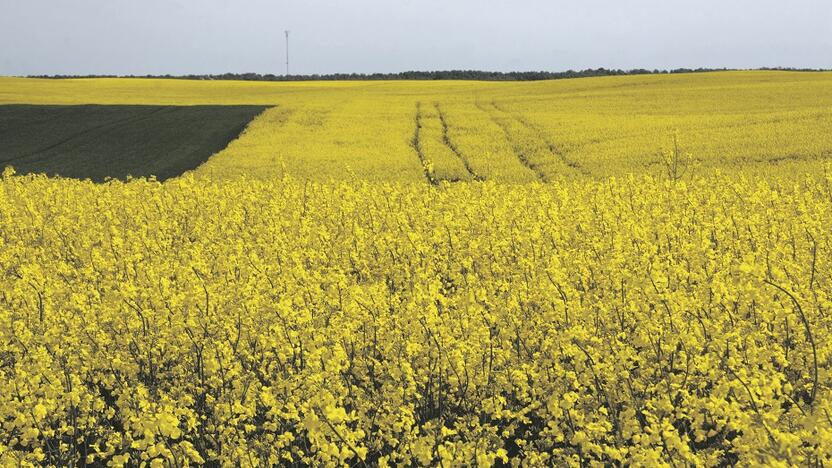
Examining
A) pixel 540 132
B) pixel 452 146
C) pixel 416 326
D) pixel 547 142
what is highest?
pixel 540 132

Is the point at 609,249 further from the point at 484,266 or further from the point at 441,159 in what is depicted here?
the point at 441,159

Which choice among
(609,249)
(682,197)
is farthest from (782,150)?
(609,249)

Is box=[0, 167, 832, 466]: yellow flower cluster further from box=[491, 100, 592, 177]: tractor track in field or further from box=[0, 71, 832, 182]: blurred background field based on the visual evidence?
box=[491, 100, 592, 177]: tractor track in field

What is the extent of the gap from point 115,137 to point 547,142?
20.8 meters

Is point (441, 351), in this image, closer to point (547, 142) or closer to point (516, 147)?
point (516, 147)

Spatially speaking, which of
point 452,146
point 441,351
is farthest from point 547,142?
point 441,351

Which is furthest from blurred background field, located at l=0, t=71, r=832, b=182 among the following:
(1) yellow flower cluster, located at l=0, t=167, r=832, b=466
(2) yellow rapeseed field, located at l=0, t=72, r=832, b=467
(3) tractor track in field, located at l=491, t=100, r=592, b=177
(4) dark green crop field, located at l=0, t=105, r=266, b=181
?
(1) yellow flower cluster, located at l=0, t=167, r=832, b=466

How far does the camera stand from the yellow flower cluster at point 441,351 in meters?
4.62

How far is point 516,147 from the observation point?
27875 mm

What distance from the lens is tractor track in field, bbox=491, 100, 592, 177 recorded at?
23.9 m

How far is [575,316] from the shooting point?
6.33m

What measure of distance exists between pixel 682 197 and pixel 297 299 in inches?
344

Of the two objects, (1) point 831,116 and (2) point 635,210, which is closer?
(2) point 635,210

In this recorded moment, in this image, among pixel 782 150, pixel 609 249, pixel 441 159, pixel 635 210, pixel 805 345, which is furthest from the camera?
pixel 441 159
